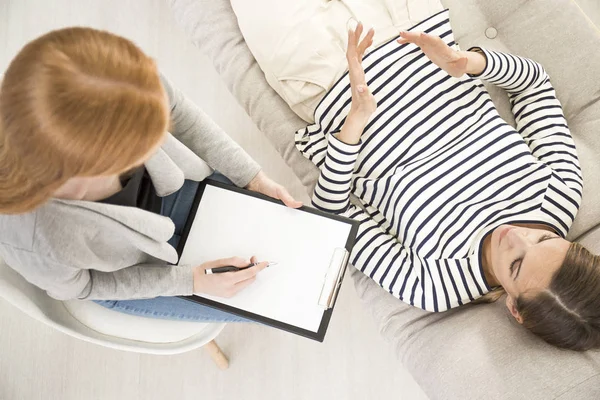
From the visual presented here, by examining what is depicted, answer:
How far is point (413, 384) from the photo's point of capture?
1.44 meters

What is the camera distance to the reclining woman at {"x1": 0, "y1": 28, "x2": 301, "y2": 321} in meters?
0.53

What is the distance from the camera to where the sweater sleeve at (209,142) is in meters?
0.96

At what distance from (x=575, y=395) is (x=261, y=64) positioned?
1030 millimetres

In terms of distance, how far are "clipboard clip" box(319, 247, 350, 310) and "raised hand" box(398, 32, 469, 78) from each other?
0.54 meters

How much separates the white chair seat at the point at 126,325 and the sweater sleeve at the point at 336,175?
0.43 m

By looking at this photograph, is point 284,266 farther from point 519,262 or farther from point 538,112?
point 538,112

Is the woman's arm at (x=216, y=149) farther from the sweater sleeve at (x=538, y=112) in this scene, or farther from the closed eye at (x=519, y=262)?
the sweater sleeve at (x=538, y=112)

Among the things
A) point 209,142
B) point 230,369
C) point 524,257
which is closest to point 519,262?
point 524,257

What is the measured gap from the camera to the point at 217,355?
1.39 m

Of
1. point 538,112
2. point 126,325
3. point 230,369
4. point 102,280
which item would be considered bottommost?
point 230,369

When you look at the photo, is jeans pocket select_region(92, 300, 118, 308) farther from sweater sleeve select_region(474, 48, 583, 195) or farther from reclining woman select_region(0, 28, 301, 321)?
sweater sleeve select_region(474, 48, 583, 195)

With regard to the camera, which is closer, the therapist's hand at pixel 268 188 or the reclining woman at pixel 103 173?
the reclining woman at pixel 103 173

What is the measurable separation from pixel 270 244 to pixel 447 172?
46cm

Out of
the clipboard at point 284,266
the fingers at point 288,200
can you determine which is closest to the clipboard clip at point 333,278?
the clipboard at point 284,266
